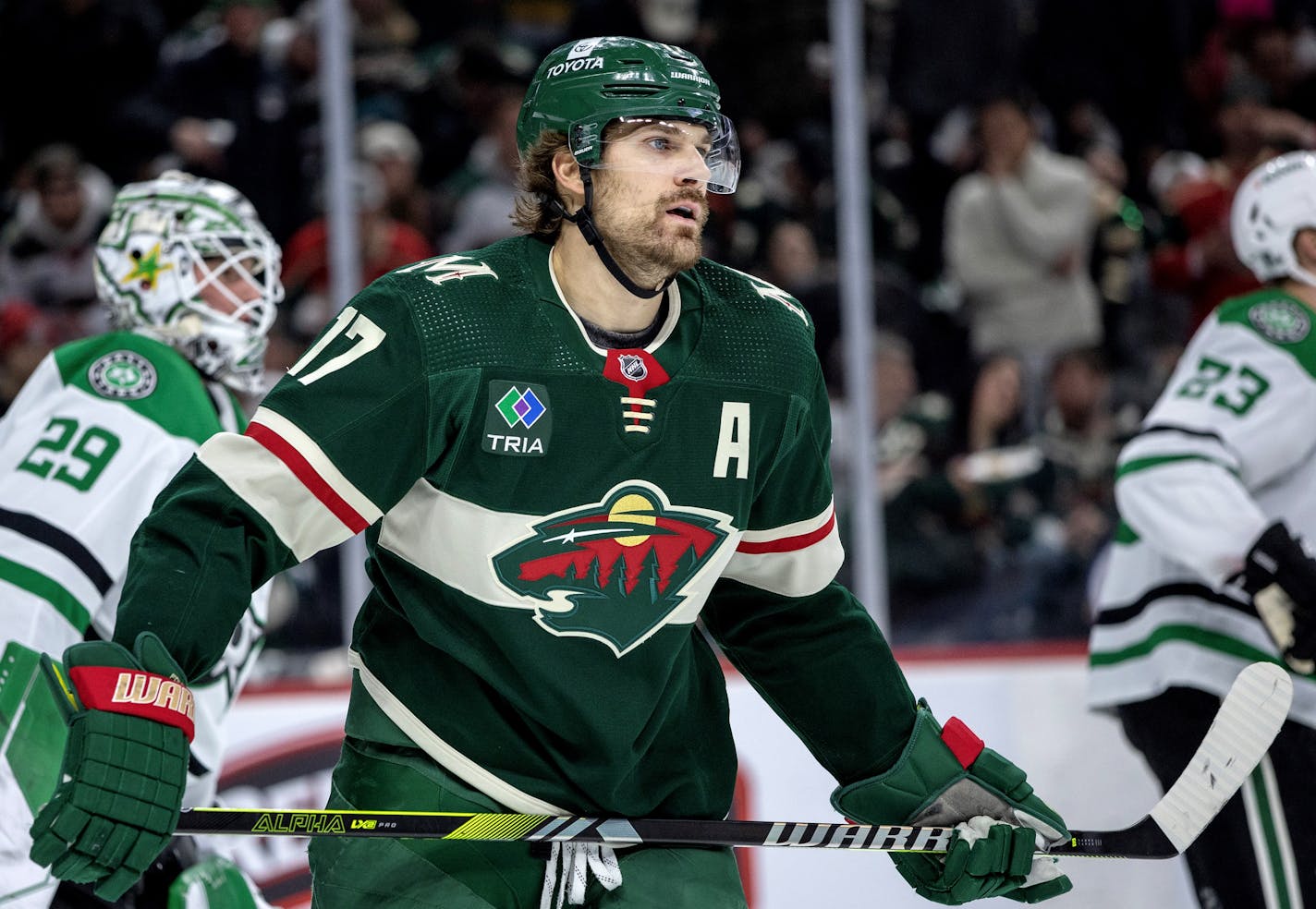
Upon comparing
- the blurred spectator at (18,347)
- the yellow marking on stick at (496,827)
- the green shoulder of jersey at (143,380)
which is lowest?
the blurred spectator at (18,347)

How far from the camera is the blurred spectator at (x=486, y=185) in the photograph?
5.60 meters

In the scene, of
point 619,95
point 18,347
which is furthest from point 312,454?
point 18,347

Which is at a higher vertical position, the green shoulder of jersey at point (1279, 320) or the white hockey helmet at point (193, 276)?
the white hockey helmet at point (193, 276)

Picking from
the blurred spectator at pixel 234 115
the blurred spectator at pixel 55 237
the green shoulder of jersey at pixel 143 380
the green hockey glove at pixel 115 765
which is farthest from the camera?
the blurred spectator at pixel 55 237

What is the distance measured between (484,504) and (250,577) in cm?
28

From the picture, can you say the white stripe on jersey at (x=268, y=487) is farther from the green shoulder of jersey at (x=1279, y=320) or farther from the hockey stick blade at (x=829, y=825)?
the green shoulder of jersey at (x=1279, y=320)

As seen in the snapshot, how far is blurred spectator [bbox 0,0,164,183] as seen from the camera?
588 centimetres

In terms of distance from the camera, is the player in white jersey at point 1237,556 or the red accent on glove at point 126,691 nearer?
the red accent on glove at point 126,691

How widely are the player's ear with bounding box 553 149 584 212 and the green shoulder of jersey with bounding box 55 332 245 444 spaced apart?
777 millimetres

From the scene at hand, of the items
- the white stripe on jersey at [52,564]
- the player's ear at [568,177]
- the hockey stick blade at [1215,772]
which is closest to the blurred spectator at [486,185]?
the white stripe on jersey at [52,564]

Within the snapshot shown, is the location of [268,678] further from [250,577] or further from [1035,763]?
[250,577]

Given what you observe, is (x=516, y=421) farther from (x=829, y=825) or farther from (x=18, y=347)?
(x=18, y=347)

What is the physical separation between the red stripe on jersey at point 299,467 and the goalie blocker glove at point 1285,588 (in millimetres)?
1762

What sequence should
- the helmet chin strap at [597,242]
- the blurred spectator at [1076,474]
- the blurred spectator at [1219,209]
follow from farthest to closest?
the blurred spectator at [1219,209]
the blurred spectator at [1076,474]
the helmet chin strap at [597,242]
